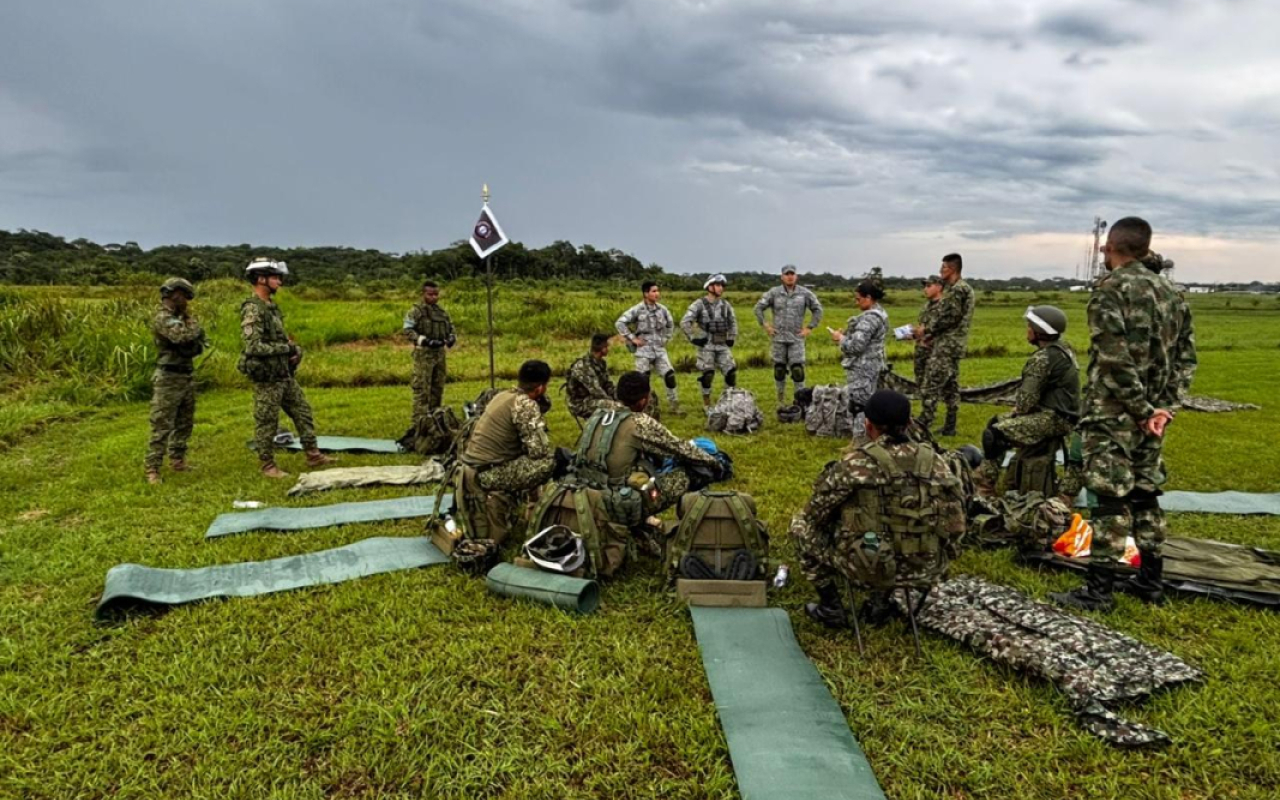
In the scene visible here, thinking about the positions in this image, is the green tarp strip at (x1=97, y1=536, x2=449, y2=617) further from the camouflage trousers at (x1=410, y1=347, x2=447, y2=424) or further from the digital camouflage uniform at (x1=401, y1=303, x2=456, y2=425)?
the camouflage trousers at (x1=410, y1=347, x2=447, y2=424)

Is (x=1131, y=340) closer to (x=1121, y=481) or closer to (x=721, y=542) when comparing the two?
(x=1121, y=481)

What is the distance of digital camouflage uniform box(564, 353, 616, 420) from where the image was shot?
8562 mm

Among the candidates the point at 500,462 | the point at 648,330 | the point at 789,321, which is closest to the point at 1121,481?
the point at 500,462

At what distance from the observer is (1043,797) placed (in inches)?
121

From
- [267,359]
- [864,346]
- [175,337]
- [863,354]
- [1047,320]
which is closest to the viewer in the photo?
[1047,320]

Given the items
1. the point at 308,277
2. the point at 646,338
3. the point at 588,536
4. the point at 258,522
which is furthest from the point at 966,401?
the point at 308,277

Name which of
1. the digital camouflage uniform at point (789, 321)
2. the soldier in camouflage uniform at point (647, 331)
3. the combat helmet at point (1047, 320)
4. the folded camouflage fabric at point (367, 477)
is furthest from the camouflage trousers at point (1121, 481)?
the soldier in camouflage uniform at point (647, 331)

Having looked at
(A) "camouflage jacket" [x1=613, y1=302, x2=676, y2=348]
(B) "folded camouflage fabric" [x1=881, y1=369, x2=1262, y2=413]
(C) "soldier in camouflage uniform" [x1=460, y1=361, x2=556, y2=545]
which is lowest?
(B) "folded camouflage fabric" [x1=881, y1=369, x2=1262, y2=413]

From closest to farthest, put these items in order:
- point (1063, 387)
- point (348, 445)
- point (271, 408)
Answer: point (1063, 387)
point (271, 408)
point (348, 445)

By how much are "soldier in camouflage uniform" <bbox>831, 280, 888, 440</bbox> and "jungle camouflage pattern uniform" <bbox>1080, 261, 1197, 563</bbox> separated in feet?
12.1

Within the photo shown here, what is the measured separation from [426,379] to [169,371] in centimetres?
303

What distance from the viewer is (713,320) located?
10.7 metres

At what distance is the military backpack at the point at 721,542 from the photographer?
188 inches

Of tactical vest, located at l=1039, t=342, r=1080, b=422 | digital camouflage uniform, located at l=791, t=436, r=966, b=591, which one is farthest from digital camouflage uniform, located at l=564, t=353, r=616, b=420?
digital camouflage uniform, located at l=791, t=436, r=966, b=591
